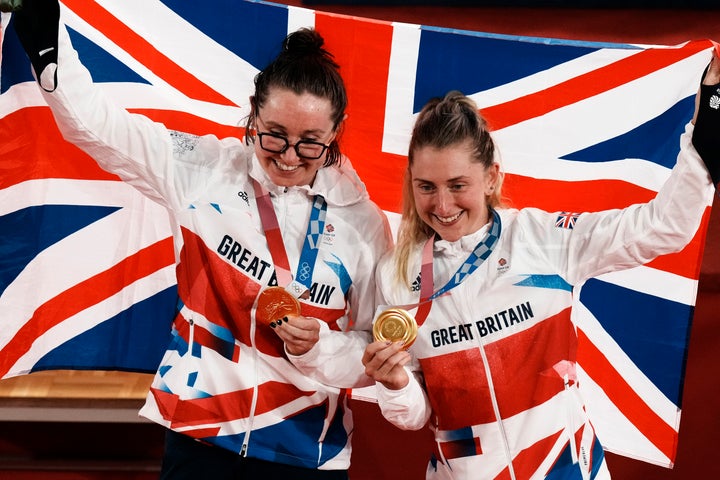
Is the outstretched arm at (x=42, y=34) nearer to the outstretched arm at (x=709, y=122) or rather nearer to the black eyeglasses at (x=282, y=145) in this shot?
the black eyeglasses at (x=282, y=145)

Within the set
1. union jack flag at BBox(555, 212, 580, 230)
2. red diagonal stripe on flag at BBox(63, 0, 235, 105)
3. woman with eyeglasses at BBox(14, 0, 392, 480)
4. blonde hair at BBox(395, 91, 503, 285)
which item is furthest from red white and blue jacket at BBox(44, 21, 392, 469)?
union jack flag at BBox(555, 212, 580, 230)

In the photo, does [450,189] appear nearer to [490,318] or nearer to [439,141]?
[439,141]

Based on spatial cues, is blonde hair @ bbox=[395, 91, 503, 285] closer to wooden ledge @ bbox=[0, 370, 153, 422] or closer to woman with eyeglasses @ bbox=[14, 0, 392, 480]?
woman with eyeglasses @ bbox=[14, 0, 392, 480]

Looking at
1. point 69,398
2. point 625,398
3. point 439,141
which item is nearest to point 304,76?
point 439,141

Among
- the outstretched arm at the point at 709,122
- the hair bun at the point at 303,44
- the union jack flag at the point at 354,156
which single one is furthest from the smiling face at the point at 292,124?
the outstretched arm at the point at 709,122

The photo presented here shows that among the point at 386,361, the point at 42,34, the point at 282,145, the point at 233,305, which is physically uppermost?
the point at 42,34

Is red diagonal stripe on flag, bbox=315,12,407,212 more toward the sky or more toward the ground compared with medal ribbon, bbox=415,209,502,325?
more toward the sky

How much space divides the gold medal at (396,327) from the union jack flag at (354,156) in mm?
706

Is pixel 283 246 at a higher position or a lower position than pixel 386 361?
higher

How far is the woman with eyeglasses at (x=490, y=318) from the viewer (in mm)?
2047

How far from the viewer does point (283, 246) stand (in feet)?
7.06

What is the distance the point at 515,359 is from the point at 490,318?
0.12 metres

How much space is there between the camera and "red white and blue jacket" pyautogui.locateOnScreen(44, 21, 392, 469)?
2146 millimetres

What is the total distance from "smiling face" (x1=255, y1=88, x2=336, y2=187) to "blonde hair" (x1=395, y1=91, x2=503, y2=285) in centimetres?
24
